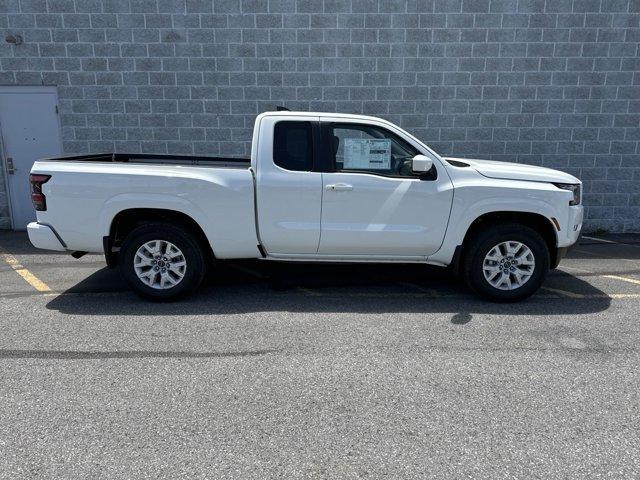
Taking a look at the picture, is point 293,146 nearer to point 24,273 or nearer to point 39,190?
point 39,190

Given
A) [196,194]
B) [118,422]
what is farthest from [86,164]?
[118,422]

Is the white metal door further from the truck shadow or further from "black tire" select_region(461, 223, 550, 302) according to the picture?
"black tire" select_region(461, 223, 550, 302)

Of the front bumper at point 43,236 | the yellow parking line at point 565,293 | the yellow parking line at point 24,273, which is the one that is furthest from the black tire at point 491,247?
the yellow parking line at point 24,273

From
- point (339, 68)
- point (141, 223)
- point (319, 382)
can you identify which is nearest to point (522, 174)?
point (319, 382)

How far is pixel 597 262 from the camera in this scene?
6980 mm

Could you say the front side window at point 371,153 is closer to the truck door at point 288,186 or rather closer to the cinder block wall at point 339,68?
the truck door at point 288,186

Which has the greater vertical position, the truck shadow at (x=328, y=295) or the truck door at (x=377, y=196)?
the truck door at (x=377, y=196)

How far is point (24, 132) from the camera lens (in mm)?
8484

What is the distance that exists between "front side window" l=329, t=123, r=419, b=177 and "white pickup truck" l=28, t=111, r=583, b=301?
0.03ft

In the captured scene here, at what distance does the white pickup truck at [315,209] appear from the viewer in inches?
196

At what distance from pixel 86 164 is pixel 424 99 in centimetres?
549

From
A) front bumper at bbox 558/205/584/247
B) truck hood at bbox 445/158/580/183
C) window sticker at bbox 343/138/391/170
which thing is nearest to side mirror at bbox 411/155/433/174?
window sticker at bbox 343/138/391/170

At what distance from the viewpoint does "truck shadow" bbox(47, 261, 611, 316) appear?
16.6 ft

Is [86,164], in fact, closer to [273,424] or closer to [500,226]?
[273,424]
